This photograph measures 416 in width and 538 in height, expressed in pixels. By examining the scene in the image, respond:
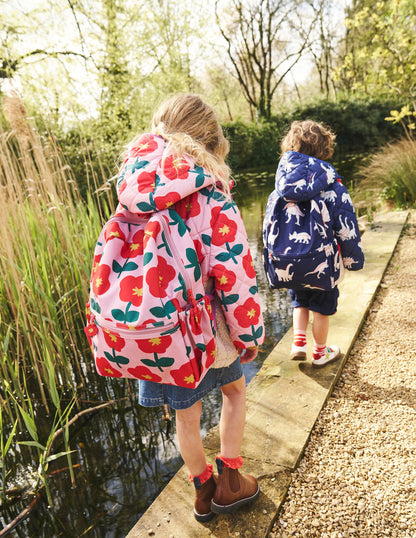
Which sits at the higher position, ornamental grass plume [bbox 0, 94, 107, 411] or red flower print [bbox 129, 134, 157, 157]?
red flower print [bbox 129, 134, 157, 157]

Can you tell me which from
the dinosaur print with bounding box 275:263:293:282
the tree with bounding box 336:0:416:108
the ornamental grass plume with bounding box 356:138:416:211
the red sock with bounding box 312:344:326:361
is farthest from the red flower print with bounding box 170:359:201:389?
the ornamental grass plume with bounding box 356:138:416:211

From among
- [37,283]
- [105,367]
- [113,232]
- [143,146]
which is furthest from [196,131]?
[37,283]

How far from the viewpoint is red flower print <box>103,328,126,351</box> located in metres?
1.15

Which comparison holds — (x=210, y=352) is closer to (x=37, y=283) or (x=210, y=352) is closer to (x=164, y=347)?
(x=164, y=347)

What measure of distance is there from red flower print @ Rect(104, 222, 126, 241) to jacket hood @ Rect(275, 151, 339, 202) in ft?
3.72

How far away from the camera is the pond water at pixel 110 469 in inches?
70.2

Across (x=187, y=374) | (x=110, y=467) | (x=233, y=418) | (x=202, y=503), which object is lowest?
(x=110, y=467)

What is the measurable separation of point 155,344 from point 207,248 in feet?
1.06

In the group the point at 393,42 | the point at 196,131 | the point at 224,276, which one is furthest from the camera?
the point at 393,42

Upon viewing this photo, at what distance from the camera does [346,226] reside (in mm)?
2109

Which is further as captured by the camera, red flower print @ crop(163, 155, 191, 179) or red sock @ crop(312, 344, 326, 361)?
red sock @ crop(312, 344, 326, 361)

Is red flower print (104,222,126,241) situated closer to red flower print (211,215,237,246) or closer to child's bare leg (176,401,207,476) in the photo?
red flower print (211,215,237,246)

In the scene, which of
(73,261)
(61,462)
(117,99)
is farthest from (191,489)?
(117,99)

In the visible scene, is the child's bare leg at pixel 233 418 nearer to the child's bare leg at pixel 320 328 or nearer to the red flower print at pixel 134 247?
the red flower print at pixel 134 247
